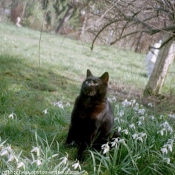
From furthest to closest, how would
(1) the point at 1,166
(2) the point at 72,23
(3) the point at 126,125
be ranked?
(2) the point at 72,23, (3) the point at 126,125, (1) the point at 1,166

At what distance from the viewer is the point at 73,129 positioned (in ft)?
11.3

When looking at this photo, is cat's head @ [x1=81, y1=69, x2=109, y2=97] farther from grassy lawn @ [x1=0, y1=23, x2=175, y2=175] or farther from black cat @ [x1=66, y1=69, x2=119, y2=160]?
grassy lawn @ [x1=0, y1=23, x2=175, y2=175]

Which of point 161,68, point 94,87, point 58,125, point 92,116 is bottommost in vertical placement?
point 58,125

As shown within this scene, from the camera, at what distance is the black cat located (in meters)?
3.26

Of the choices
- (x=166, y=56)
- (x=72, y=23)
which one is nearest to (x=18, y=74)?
(x=166, y=56)

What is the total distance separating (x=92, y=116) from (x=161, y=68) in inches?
189

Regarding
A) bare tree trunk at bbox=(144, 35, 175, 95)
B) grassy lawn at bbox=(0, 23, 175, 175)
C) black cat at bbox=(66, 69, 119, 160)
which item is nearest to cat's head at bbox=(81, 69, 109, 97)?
black cat at bbox=(66, 69, 119, 160)

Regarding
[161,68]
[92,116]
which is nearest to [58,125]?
[92,116]

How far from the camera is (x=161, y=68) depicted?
300 inches

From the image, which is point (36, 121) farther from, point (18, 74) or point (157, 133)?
point (18, 74)

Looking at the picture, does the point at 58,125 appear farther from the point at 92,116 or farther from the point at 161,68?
the point at 161,68

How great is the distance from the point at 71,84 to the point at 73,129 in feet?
13.9

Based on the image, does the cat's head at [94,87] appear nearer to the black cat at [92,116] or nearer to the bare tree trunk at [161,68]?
the black cat at [92,116]

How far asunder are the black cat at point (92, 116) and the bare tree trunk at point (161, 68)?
14.7 feet
